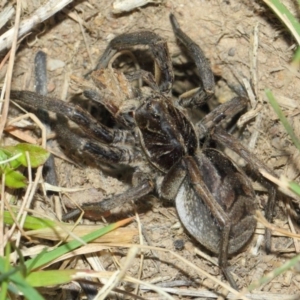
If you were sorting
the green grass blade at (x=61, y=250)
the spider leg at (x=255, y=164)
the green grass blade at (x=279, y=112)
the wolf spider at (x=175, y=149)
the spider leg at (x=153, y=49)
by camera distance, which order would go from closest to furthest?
the green grass blade at (x=279, y=112) < the green grass blade at (x=61, y=250) < the wolf spider at (x=175, y=149) < the spider leg at (x=255, y=164) < the spider leg at (x=153, y=49)

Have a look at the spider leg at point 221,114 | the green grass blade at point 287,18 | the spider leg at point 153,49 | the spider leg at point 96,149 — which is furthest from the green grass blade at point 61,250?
the green grass blade at point 287,18

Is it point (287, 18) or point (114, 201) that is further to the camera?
point (114, 201)

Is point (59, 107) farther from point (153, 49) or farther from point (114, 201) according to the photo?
point (153, 49)

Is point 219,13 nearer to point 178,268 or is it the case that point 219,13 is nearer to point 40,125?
point 40,125

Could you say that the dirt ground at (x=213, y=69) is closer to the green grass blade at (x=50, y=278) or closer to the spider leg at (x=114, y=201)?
the spider leg at (x=114, y=201)

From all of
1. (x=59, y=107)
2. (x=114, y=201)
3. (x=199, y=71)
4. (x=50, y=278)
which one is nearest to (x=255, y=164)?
(x=199, y=71)

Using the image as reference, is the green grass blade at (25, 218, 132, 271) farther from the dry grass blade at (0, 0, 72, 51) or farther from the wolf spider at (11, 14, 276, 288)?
the dry grass blade at (0, 0, 72, 51)

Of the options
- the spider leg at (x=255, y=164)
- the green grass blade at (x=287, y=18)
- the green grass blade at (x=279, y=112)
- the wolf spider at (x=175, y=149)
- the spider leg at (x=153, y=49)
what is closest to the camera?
the green grass blade at (x=279, y=112)
